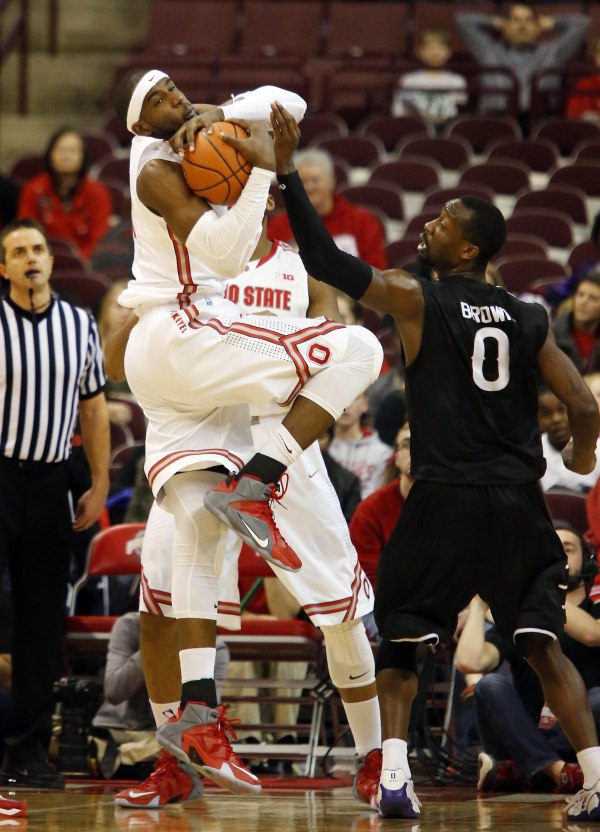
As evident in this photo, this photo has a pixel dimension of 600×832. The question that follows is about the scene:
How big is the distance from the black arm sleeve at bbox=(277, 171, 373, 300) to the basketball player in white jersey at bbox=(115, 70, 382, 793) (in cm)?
8

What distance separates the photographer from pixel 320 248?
434 cm

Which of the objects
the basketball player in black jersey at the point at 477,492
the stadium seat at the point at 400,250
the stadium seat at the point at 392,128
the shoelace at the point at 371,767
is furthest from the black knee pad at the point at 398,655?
the stadium seat at the point at 392,128

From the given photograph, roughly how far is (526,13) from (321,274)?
1066 cm

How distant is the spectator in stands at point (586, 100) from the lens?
13.6 meters

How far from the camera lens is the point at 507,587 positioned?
450 cm

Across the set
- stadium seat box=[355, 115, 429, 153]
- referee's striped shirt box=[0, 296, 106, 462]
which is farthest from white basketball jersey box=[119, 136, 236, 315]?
stadium seat box=[355, 115, 429, 153]

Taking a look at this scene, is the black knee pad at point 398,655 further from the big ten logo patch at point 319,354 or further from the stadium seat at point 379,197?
the stadium seat at point 379,197

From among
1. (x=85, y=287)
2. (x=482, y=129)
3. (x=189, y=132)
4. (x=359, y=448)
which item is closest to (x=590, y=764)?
(x=189, y=132)

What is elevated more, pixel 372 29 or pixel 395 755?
pixel 372 29

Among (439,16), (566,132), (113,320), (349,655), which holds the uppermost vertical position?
(439,16)

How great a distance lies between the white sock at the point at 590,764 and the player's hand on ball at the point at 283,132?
2005mm

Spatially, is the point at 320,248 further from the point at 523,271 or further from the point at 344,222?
the point at 523,271

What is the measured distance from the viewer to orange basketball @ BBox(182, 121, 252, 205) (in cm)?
428

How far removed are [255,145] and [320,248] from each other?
355 mm
